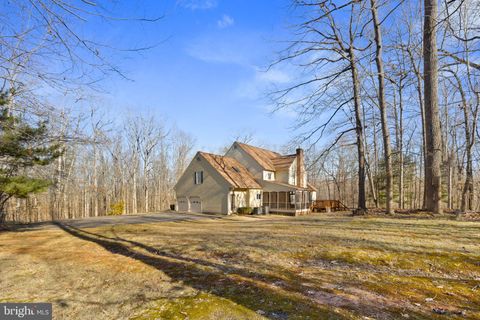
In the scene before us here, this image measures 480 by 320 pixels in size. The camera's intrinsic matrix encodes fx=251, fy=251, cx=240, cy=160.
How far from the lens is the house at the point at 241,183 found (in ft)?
75.4

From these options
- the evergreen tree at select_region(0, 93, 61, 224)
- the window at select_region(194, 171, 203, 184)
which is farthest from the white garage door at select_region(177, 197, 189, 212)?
the evergreen tree at select_region(0, 93, 61, 224)

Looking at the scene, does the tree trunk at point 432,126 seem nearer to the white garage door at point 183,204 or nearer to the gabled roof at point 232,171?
the gabled roof at point 232,171

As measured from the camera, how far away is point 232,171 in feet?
82.3

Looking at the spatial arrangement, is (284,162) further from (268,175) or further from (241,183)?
(241,183)

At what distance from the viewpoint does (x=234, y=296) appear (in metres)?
3.61

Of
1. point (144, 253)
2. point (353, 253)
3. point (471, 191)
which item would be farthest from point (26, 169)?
point (471, 191)

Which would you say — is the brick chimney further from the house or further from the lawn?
the lawn

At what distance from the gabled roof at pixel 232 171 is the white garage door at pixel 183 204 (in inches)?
190

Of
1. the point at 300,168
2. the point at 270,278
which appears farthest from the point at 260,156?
the point at 270,278

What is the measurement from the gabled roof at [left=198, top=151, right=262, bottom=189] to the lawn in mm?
15534

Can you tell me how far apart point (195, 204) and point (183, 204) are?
1.59 metres

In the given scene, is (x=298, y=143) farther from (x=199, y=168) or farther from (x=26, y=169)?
(x=199, y=168)

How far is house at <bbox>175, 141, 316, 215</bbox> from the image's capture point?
2298cm

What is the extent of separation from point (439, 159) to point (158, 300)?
35.7 ft
